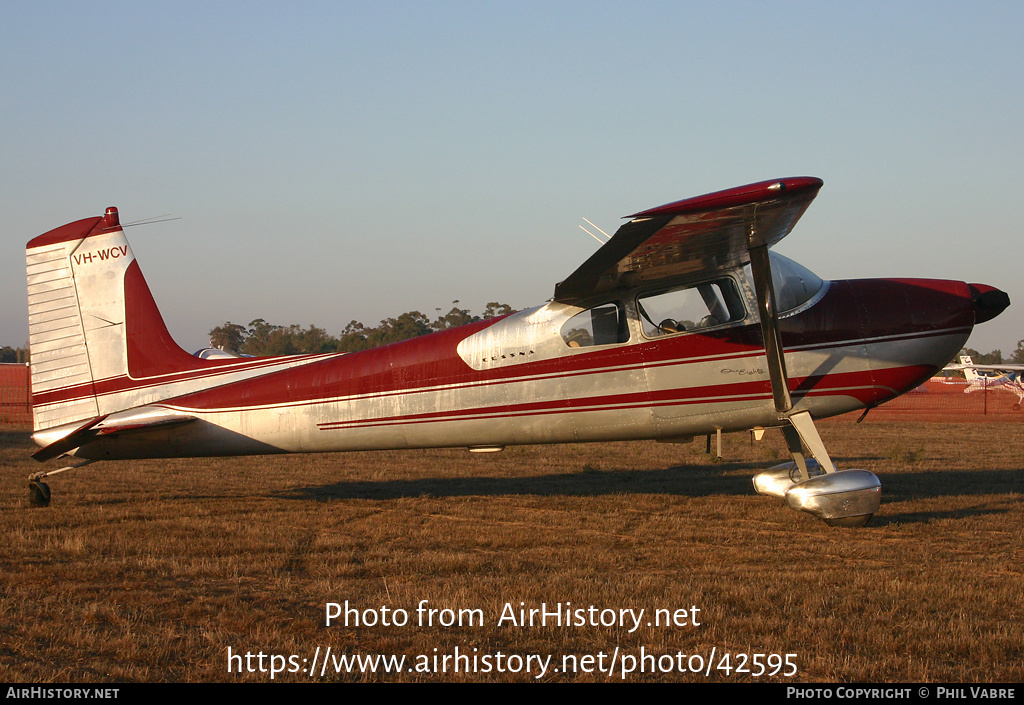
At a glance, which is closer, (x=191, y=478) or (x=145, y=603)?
(x=145, y=603)

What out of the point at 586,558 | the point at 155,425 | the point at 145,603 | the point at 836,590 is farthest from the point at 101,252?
the point at 836,590

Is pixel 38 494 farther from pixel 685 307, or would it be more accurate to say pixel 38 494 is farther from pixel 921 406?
pixel 921 406

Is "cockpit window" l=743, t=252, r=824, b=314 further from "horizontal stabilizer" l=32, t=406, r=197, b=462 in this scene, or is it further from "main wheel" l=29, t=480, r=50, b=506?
"main wheel" l=29, t=480, r=50, b=506

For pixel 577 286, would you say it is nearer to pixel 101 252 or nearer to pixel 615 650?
pixel 615 650

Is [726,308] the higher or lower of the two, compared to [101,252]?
lower

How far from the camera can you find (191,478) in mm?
11594

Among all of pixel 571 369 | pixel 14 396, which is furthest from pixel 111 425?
pixel 14 396

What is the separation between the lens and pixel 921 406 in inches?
1335

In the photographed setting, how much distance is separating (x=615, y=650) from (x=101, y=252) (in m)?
Answer: 7.55

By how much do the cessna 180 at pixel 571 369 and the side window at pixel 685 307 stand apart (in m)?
0.02

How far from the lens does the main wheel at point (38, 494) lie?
870cm

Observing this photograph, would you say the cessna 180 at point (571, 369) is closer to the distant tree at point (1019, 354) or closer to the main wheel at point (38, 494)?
the main wheel at point (38, 494)

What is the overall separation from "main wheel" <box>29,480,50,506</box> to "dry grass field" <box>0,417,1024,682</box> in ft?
0.74

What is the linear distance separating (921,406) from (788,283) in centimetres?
2989
